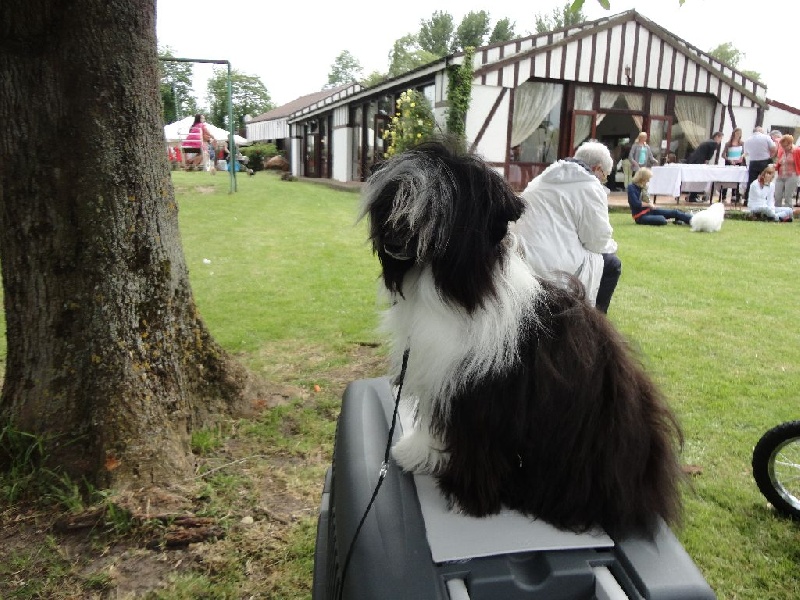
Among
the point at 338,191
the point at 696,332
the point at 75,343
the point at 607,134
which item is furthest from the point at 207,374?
the point at 607,134

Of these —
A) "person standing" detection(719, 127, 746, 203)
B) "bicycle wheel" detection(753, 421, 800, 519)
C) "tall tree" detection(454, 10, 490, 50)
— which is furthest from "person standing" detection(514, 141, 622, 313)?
"tall tree" detection(454, 10, 490, 50)

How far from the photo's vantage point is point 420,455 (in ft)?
5.67

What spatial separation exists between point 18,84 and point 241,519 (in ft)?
6.39

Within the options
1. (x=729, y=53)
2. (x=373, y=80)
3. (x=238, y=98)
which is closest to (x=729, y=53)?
(x=729, y=53)

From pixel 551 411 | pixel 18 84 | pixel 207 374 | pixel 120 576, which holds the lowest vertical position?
pixel 120 576

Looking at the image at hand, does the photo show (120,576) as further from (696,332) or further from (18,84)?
(696,332)

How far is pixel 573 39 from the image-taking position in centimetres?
1383

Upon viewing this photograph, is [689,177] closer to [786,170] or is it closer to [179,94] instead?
[786,170]

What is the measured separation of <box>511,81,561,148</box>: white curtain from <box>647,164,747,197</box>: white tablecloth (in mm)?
3266

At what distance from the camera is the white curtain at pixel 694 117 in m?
15.7

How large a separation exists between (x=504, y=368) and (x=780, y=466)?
1.77 metres

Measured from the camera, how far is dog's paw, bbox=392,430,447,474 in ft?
5.57

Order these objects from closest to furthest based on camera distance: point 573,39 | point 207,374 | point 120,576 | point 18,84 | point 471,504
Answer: point 471,504 → point 120,576 → point 18,84 → point 207,374 → point 573,39

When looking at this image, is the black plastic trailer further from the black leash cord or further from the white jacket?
the white jacket
